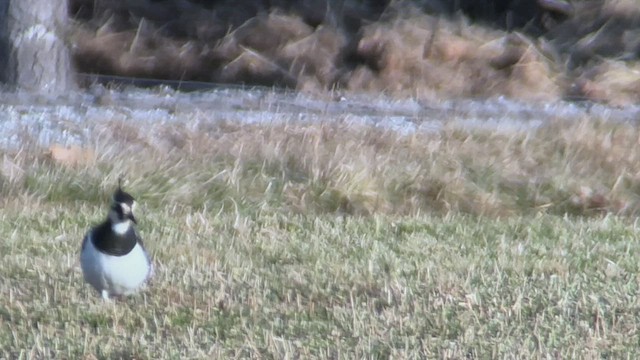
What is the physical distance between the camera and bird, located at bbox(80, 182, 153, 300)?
5.73m

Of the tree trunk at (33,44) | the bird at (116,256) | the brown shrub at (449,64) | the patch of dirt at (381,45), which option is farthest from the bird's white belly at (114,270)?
the brown shrub at (449,64)

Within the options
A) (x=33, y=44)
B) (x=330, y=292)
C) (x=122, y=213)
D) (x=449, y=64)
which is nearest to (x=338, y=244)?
(x=330, y=292)

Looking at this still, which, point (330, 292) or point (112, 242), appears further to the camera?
point (330, 292)

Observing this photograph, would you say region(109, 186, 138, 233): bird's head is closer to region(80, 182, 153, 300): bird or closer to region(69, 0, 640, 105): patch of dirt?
region(80, 182, 153, 300): bird

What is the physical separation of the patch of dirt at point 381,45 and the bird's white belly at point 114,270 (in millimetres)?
5872

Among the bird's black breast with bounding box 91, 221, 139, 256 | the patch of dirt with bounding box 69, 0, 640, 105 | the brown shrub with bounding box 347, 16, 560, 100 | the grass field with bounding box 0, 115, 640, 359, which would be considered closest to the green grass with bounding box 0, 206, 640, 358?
the grass field with bounding box 0, 115, 640, 359

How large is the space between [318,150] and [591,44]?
574 centimetres

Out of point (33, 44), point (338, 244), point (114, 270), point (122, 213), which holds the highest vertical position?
point (122, 213)

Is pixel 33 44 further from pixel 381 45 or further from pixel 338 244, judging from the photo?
pixel 338 244

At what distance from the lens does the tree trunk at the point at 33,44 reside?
35.9ft

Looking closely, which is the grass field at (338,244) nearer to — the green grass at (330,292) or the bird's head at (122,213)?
the green grass at (330,292)

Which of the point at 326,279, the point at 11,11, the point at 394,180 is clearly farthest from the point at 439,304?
the point at 11,11

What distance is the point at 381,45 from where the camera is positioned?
12.7 meters

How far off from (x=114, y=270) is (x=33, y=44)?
5.71 metres
